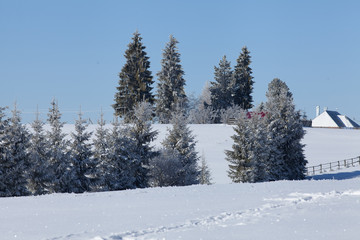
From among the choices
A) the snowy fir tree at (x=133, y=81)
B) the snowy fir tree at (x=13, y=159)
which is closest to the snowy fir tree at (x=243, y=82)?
the snowy fir tree at (x=133, y=81)

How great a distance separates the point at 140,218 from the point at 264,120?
106ft

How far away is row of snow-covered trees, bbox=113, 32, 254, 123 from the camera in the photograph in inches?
2562

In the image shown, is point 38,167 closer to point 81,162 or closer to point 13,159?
point 13,159

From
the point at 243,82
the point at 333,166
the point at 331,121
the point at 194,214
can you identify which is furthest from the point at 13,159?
the point at 331,121

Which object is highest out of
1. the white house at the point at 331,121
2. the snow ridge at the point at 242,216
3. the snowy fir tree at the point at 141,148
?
the white house at the point at 331,121

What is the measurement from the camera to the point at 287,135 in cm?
4319

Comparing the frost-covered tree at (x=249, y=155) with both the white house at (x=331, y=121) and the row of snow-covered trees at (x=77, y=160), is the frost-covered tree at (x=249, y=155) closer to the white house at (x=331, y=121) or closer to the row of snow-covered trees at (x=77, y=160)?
the row of snow-covered trees at (x=77, y=160)

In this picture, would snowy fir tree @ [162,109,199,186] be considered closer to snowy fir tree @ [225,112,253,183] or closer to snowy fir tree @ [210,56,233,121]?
snowy fir tree @ [225,112,253,183]

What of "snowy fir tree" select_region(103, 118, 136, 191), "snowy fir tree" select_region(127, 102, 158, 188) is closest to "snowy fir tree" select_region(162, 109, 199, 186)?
"snowy fir tree" select_region(127, 102, 158, 188)

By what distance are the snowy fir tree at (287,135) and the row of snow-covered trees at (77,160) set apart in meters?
11.1

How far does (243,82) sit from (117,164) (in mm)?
51885

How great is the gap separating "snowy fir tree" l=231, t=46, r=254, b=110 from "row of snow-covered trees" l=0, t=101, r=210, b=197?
45.7 meters

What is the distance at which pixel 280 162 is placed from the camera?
133ft

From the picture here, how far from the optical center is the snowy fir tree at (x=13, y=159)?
26797 mm
